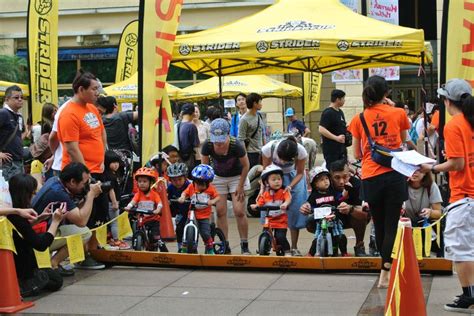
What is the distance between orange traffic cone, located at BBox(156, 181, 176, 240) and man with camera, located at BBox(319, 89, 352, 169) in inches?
134

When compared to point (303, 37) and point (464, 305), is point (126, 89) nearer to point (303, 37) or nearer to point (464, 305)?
point (303, 37)

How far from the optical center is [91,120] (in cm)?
958

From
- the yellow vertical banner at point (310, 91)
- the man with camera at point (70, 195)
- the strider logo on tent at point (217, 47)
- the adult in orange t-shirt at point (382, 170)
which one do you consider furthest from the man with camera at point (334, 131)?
the yellow vertical banner at point (310, 91)

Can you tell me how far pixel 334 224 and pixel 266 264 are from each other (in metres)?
0.95

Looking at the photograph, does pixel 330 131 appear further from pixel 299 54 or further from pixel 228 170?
pixel 228 170

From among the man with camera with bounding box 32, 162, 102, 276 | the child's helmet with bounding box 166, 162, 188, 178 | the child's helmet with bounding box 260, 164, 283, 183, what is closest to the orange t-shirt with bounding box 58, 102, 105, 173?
the man with camera with bounding box 32, 162, 102, 276

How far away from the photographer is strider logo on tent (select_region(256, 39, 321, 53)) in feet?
37.8

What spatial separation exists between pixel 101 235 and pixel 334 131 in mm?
4783

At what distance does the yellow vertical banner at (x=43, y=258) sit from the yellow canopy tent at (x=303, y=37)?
418cm

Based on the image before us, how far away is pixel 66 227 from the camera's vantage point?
9.14m

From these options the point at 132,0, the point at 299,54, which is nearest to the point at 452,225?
the point at 299,54

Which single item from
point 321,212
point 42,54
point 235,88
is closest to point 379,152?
point 321,212

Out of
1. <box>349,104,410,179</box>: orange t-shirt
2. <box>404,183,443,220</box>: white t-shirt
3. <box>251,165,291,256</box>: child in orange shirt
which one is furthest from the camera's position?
<box>251,165,291,256</box>: child in orange shirt

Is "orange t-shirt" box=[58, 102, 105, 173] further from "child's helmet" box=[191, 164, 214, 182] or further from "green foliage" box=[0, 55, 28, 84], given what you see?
"green foliage" box=[0, 55, 28, 84]
